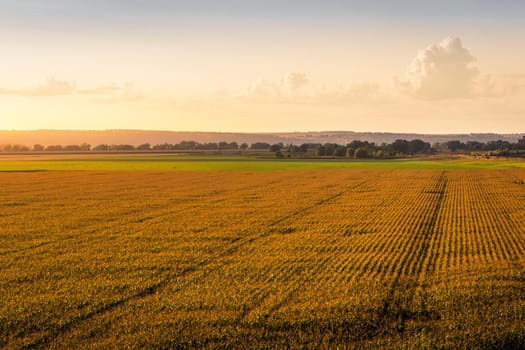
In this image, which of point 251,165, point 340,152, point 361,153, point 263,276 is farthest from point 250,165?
point 263,276

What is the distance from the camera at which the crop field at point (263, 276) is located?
14305 millimetres

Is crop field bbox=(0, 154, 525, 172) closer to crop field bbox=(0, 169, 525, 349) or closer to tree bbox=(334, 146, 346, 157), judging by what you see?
tree bbox=(334, 146, 346, 157)

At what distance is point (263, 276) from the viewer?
20016 mm

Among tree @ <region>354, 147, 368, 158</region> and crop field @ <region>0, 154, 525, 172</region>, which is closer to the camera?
crop field @ <region>0, 154, 525, 172</region>

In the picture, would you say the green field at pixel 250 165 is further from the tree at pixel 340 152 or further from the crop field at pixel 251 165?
the tree at pixel 340 152

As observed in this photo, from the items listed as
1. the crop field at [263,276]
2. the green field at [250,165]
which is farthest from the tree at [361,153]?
the crop field at [263,276]

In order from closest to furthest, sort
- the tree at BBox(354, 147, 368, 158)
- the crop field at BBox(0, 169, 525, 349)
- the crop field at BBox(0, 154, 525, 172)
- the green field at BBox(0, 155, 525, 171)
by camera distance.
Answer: the crop field at BBox(0, 169, 525, 349) < the crop field at BBox(0, 154, 525, 172) < the green field at BBox(0, 155, 525, 171) < the tree at BBox(354, 147, 368, 158)

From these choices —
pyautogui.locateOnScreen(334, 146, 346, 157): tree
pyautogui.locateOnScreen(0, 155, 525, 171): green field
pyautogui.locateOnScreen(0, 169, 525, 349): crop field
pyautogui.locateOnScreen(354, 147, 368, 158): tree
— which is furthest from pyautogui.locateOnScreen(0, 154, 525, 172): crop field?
pyautogui.locateOnScreen(0, 169, 525, 349): crop field

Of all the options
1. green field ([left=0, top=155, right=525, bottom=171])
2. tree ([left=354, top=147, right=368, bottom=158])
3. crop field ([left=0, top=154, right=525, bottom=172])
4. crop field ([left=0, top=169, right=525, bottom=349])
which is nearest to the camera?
crop field ([left=0, top=169, right=525, bottom=349])

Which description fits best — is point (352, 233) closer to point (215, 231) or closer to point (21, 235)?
point (215, 231)

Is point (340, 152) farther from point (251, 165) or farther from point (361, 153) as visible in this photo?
point (251, 165)

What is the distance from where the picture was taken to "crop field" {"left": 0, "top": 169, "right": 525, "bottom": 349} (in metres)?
14.3

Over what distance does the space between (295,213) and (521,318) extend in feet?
75.6

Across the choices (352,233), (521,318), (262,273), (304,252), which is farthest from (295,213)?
(521,318)
